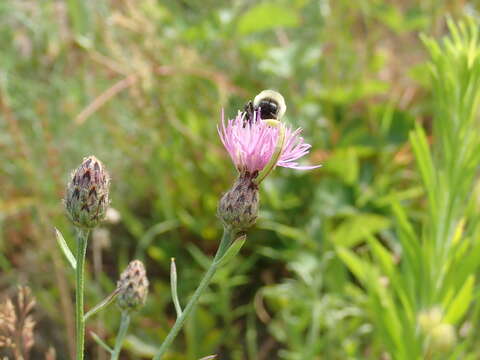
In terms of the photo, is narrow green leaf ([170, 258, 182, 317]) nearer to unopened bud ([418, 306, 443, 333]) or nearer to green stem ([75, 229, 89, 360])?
green stem ([75, 229, 89, 360])

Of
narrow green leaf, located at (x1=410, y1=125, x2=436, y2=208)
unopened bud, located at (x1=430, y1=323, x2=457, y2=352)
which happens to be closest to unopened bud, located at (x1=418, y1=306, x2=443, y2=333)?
unopened bud, located at (x1=430, y1=323, x2=457, y2=352)

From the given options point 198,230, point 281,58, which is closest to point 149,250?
point 198,230

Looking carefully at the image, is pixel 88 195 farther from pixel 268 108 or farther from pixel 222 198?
pixel 268 108

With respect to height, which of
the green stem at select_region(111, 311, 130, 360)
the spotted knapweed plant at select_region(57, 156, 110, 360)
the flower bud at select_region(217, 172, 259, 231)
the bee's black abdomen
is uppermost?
the bee's black abdomen

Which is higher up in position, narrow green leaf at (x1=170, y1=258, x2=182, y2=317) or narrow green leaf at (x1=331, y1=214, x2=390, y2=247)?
narrow green leaf at (x1=170, y1=258, x2=182, y2=317)

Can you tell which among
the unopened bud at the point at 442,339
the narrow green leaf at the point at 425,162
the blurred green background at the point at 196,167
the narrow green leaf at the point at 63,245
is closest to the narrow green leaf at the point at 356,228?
the blurred green background at the point at 196,167

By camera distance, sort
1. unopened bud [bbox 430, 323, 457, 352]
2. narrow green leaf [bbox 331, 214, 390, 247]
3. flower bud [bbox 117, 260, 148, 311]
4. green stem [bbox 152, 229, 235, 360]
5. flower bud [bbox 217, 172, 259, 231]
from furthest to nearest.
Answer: narrow green leaf [bbox 331, 214, 390, 247], unopened bud [bbox 430, 323, 457, 352], flower bud [bbox 117, 260, 148, 311], flower bud [bbox 217, 172, 259, 231], green stem [bbox 152, 229, 235, 360]

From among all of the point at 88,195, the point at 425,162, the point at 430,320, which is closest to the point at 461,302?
the point at 430,320
